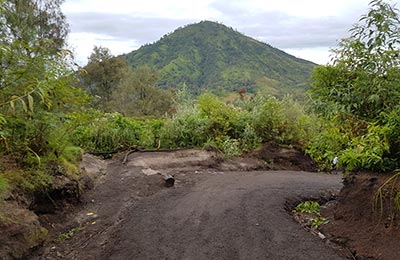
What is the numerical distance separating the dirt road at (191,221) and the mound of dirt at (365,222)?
1.07ft

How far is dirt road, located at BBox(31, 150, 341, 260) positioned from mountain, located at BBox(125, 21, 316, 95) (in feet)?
169

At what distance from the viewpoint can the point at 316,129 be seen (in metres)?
11.7

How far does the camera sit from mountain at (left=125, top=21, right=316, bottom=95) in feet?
212

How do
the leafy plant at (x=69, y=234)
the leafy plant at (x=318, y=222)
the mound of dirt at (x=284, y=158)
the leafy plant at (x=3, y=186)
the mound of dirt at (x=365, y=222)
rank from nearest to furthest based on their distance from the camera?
the leafy plant at (x=3, y=186) → the mound of dirt at (x=365, y=222) → the leafy plant at (x=69, y=234) → the leafy plant at (x=318, y=222) → the mound of dirt at (x=284, y=158)

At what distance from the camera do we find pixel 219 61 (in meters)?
76.3

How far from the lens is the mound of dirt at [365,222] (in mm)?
4023

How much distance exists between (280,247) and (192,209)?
1.82 m

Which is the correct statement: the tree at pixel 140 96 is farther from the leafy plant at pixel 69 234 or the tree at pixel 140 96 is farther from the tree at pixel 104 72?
the leafy plant at pixel 69 234

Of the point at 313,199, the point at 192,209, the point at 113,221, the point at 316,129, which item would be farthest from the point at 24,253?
the point at 316,129

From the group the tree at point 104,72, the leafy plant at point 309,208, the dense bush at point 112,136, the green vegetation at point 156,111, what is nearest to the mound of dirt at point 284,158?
the green vegetation at point 156,111

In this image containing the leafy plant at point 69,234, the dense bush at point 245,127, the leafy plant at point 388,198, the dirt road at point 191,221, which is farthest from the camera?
the dense bush at point 245,127

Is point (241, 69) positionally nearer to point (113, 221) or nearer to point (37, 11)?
point (37, 11)

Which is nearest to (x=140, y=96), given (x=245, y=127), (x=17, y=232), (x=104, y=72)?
(x=104, y=72)

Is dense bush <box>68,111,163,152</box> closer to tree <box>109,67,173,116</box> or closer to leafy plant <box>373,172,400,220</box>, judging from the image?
leafy plant <box>373,172,400,220</box>
